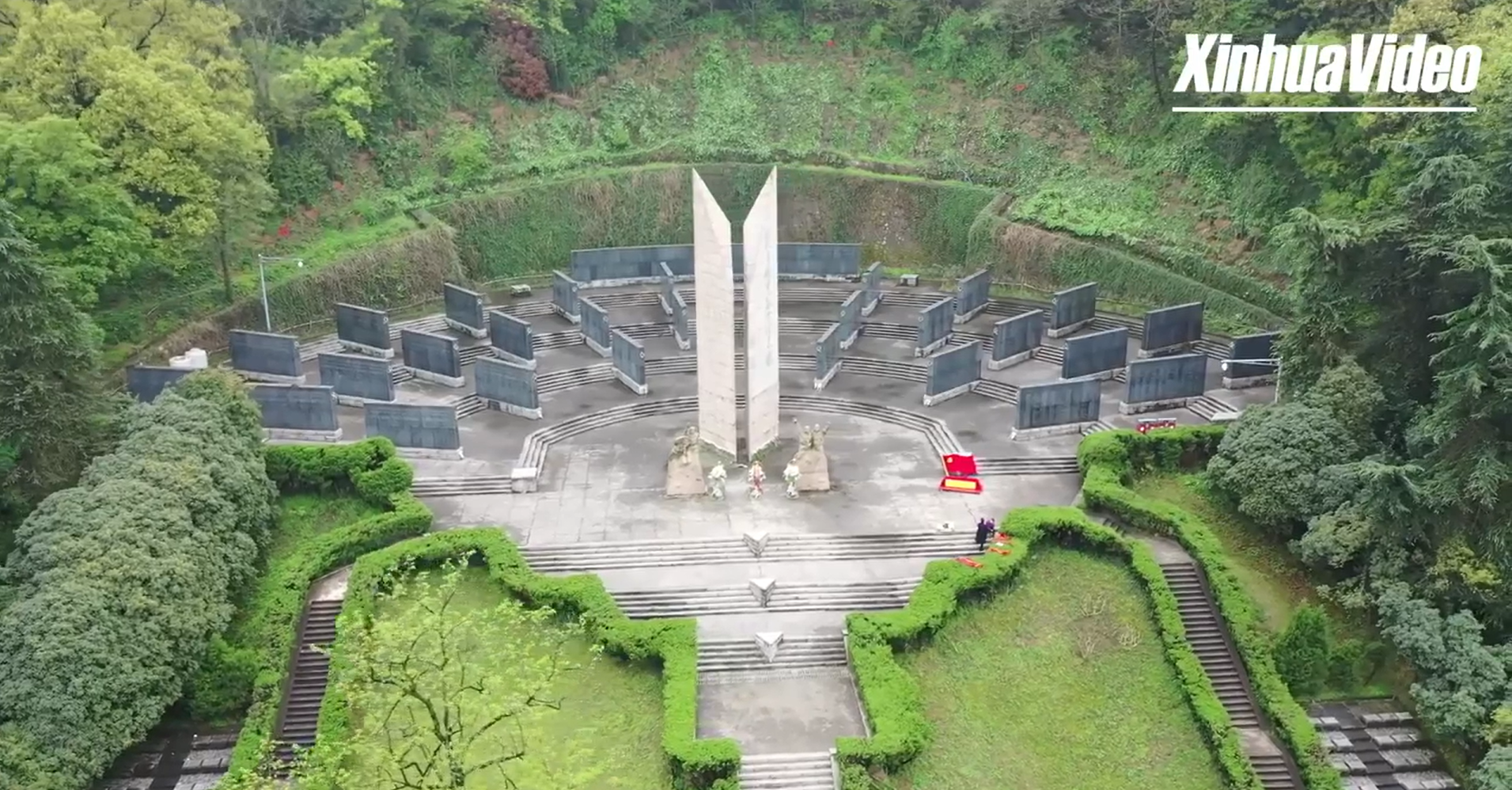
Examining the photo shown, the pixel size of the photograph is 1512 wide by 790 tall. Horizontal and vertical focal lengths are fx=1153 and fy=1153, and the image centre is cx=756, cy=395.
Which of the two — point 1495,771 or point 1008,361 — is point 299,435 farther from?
point 1495,771

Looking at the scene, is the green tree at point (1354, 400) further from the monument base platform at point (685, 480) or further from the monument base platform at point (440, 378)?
the monument base platform at point (440, 378)

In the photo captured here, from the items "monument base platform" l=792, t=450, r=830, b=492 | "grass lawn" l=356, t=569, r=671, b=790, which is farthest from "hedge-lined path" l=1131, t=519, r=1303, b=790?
"grass lawn" l=356, t=569, r=671, b=790

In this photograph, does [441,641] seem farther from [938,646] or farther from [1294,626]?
[1294,626]

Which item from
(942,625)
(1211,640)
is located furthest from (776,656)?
(1211,640)

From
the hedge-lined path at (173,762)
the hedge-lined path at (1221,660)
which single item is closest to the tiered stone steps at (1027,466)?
the hedge-lined path at (1221,660)

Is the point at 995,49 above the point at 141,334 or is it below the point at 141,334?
above

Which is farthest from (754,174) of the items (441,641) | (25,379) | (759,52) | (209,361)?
(441,641)
